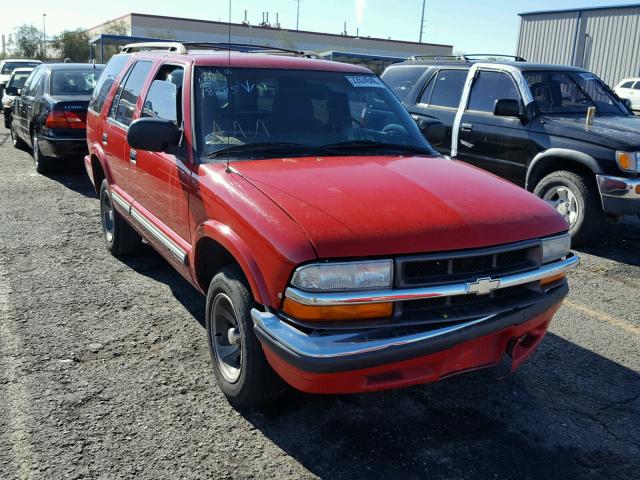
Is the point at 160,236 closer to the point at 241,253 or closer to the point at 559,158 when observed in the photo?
the point at 241,253

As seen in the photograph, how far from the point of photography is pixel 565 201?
6.53 meters

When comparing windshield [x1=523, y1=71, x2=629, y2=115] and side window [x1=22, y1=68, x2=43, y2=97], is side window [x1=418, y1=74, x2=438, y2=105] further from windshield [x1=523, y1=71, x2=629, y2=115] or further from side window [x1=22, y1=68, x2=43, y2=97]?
side window [x1=22, y1=68, x2=43, y2=97]

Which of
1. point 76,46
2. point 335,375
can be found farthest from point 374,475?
point 76,46

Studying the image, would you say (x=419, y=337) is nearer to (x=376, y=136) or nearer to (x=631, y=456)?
(x=631, y=456)

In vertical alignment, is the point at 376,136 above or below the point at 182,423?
above

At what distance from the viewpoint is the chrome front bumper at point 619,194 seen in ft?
19.2

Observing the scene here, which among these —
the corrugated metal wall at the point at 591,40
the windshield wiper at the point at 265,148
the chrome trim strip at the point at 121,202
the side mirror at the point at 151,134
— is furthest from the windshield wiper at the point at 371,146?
the corrugated metal wall at the point at 591,40

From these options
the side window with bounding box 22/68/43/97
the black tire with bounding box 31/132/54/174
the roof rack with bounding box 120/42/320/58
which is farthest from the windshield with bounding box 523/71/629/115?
the side window with bounding box 22/68/43/97

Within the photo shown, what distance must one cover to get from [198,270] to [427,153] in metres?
1.72

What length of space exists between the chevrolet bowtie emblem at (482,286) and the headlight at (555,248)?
46 cm

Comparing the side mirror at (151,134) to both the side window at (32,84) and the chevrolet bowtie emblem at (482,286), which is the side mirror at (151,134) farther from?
the side window at (32,84)

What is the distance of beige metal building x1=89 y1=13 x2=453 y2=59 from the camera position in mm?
46938

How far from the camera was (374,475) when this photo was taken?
276 cm

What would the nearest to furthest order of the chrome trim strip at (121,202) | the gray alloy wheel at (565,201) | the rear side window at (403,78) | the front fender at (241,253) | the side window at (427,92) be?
the front fender at (241,253), the chrome trim strip at (121,202), the gray alloy wheel at (565,201), the side window at (427,92), the rear side window at (403,78)
